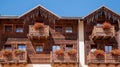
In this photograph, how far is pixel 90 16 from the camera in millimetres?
43969

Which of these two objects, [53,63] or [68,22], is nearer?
[53,63]

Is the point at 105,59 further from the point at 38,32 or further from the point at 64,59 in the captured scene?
the point at 38,32

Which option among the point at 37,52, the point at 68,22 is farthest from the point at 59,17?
the point at 37,52

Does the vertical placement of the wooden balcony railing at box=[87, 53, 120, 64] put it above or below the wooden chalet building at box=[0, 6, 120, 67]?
below

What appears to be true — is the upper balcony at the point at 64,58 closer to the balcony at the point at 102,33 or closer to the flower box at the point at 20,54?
the flower box at the point at 20,54

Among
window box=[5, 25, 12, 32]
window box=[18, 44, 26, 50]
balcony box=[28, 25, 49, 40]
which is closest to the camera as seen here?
balcony box=[28, 25, 49, 40]

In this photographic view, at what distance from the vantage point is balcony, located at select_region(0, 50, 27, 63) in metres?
41.3

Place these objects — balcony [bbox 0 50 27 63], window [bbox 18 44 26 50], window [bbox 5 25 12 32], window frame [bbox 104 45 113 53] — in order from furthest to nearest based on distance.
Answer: window [bbox 5 25 12 32] → window [bbox 18 44 26 50] → window frame [bbox 104 45 113 53] → balcony [bbox 0 50 27 63]

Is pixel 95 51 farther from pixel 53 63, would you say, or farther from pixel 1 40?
pixel 1 40

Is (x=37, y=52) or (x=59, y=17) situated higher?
(x=59, y=17)

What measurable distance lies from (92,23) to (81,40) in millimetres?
2335

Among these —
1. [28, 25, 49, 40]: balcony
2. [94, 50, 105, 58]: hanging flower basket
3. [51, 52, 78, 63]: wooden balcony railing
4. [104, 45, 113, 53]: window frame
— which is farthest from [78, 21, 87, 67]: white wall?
[28, 25, 49, 40]: balcony

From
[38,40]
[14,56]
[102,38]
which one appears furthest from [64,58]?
[14,56]

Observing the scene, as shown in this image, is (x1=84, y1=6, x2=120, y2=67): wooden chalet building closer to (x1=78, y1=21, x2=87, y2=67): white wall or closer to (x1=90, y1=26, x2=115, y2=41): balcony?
(x1=90, y1=26, x2=115, y2=41): balcony
